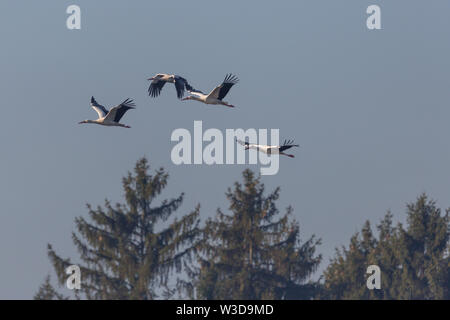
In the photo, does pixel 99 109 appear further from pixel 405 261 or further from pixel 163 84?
pixel 405 261

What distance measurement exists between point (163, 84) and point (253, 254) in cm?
1324

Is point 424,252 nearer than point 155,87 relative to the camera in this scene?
No

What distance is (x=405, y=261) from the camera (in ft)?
379

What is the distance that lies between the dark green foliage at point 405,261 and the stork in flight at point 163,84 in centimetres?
1589

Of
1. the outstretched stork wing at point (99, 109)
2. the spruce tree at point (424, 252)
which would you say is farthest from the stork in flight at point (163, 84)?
the spruce tree at point (424, 252)

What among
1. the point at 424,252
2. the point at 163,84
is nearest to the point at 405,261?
the point at 424,252

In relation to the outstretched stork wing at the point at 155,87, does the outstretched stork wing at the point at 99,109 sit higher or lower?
lower

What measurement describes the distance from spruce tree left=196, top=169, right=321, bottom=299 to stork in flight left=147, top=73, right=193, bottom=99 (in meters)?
10.9

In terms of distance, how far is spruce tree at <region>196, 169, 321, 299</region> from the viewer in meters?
109

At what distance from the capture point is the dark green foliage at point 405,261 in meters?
113

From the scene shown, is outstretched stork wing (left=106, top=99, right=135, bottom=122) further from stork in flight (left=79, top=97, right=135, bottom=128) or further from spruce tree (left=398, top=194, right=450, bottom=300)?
spruce tree (left=398, top=194, right=450, bottom=300)

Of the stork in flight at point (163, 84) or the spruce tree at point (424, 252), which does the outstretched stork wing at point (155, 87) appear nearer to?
the stork in flight at point (163, 84)
